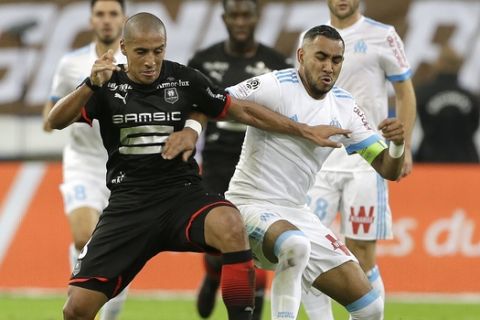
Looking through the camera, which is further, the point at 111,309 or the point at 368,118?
the point at 368,118

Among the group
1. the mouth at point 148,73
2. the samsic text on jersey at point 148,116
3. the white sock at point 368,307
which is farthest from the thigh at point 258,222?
the mouth at point 148,73

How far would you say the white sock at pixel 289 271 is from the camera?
789 centimetres

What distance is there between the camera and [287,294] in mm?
7934

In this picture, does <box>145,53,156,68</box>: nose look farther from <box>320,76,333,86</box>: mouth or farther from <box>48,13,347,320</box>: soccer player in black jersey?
<box>320,76,333,86</box>: mouth

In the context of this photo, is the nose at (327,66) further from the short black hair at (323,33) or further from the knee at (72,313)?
the knee at (72,313)

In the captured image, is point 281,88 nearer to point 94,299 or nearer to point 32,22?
point 94,299

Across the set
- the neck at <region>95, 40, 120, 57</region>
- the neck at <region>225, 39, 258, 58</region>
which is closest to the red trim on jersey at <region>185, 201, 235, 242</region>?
the neck at <region>95, 40, 120, 57</region>

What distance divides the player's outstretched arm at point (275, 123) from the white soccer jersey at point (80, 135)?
255 centimetres

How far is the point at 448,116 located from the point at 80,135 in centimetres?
536

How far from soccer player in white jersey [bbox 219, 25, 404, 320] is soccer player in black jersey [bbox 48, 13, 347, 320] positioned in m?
0.46

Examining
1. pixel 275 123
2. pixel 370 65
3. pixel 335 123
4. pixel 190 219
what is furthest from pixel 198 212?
pixel 370 65

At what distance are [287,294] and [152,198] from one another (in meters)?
1.02

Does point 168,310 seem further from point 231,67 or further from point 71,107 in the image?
point 71,107

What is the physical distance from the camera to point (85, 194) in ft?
34.1
